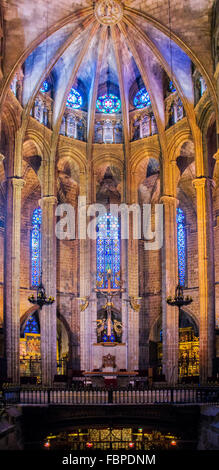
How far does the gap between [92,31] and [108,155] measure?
22.1ft

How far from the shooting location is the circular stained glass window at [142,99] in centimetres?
3519

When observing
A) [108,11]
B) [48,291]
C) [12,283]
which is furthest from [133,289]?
[108,11]

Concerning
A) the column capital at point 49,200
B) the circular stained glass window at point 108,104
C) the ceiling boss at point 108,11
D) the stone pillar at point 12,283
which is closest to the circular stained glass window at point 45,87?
the circular stained glass window at point 108,104

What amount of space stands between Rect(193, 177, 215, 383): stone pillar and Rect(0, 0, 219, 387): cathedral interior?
0.05m

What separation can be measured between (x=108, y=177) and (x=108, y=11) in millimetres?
10566

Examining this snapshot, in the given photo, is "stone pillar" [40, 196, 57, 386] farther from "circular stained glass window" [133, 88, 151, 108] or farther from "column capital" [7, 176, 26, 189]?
"circular stained glass window" [133, 88, 151, 108]

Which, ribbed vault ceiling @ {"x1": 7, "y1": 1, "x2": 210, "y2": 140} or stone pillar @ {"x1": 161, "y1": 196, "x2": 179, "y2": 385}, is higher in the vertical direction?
ribbed vault ceiling @ {"x1": 7, "y1": 1, "x2": 210, "y2": 140}

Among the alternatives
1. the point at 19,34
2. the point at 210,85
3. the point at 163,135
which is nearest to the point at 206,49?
the point at 210,85

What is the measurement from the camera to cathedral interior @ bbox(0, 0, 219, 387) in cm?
2844

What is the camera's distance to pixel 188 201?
3791 cm

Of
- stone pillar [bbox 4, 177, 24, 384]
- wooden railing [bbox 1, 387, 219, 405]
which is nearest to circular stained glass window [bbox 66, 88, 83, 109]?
stone pillar [bbox 4, 177, 24, 384]
